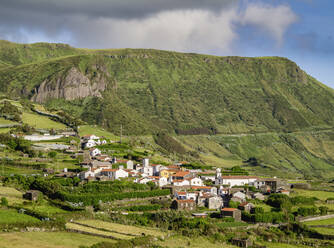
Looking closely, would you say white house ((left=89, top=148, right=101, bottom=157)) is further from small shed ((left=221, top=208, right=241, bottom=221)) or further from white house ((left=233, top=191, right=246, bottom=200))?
small shed ((left=221, top=208, right=241, bottom=221))

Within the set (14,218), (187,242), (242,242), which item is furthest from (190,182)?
(14,218)

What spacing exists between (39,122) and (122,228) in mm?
117505

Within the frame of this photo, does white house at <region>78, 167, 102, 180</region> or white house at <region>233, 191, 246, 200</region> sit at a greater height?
white house at <region>78, 167, 102, 180</region>

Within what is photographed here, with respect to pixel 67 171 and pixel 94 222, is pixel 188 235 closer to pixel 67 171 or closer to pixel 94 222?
pixel 94 222

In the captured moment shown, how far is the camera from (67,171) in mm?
108750

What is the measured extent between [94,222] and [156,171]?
47653 millimetres

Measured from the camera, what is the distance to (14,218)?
6638 cm

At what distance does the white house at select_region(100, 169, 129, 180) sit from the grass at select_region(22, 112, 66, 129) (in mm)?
72488

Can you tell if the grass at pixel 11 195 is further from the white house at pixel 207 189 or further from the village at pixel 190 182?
the white house at pixel 207 189

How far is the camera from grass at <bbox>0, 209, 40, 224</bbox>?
6378 centimetres

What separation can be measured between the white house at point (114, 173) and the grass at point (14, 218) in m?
34.9

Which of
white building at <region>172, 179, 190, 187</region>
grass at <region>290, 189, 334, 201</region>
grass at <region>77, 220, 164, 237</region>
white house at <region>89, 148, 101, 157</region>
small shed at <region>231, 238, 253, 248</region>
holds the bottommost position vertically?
small shed at <region>231, 238, 253, 248</region>

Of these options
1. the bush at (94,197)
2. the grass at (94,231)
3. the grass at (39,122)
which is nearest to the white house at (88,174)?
the bush at (94,197)

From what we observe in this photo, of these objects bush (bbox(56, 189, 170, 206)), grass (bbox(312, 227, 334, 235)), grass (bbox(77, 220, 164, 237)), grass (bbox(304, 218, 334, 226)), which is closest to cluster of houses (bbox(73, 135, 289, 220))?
bush (bbox(56, 189, 170, 206))
